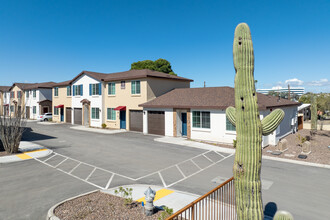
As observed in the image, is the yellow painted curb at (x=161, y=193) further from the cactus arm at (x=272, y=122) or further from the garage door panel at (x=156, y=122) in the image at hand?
the garage door panel at (x=156, y=122)

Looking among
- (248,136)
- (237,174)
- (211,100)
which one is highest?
(211,100)

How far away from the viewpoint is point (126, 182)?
9.77 m

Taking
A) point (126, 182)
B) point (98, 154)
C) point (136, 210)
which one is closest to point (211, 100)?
point (98, 154)

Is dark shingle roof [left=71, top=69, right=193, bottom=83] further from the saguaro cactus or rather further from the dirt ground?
the saguaro cactus

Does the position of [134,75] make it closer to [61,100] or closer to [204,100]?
[204,100]

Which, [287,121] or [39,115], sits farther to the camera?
[39,115]

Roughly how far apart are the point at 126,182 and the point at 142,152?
596cm

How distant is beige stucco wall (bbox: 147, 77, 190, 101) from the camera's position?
25594 millimetres

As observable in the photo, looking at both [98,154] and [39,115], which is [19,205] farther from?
[39,115]

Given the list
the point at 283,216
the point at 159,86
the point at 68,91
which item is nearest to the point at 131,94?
the point at 159,86

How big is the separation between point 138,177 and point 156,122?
1326 cm

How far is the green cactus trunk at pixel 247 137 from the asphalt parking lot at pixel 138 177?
354 cm

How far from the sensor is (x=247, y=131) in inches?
193

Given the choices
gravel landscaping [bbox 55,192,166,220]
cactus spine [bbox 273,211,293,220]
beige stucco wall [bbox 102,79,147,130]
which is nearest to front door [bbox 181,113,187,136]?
beige stucco wall [bbox 102,79,147,130]
